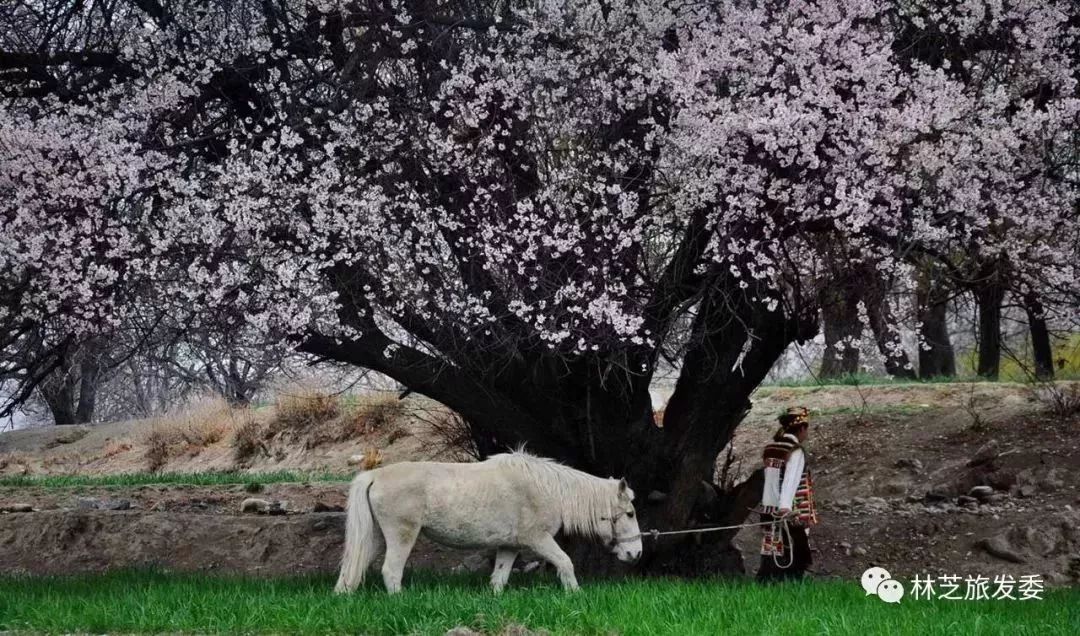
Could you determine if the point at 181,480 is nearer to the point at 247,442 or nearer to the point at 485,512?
the point at 247,442

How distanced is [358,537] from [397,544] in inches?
12.3

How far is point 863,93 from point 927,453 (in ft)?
24.5

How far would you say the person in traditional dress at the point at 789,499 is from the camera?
1046 centimetres

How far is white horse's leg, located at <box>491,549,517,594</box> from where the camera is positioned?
9.86 metres

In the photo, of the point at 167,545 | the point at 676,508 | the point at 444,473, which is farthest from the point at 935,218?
the point at 167,545

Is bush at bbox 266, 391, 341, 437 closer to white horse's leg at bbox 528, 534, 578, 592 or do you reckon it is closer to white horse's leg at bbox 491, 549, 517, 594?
white horse's leg at bbox 491, 549, 517, 594

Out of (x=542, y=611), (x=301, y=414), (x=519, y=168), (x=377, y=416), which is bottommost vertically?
(x=542, y=611)

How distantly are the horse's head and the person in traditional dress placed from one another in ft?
3.89

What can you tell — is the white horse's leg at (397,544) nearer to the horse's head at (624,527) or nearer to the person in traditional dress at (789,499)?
the horse's head at (624,527)

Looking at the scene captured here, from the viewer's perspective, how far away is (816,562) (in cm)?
1299

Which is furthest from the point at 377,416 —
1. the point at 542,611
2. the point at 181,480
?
the point at 542,611

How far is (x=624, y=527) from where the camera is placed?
1034 centimetres

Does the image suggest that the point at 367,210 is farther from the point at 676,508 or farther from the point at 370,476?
the point at 676,508

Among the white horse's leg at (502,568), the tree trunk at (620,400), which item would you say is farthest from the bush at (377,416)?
the white horse's leg at (502,568)
